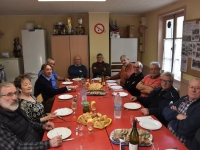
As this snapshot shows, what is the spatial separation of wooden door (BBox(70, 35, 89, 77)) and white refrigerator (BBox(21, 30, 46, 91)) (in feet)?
2.67

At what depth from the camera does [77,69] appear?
203 inches

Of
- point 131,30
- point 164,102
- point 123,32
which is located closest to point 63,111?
point 164,102

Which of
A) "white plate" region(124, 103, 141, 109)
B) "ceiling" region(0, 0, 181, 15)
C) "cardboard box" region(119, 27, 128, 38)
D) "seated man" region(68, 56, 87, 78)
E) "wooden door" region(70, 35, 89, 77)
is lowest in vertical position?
"white plate" region(124, 103, 141, 109)

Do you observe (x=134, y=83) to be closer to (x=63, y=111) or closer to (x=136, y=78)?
(x=136, y=78)

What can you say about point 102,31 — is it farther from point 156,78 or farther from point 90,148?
point 90,148

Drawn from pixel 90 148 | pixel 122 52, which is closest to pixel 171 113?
pixel 90 148

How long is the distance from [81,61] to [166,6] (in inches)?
105

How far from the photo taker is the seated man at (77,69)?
5110 mm

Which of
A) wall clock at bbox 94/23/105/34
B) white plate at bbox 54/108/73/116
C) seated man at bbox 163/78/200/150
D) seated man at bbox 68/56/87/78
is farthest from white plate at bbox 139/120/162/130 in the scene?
wall clock at bbox 94/23/105/34

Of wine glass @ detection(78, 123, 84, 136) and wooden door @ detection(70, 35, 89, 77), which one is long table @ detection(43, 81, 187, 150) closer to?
wine glass @ detection(78, 123, 84, 136)

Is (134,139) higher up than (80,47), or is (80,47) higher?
(80,47)

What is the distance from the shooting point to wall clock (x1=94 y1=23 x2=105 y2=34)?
210 inches

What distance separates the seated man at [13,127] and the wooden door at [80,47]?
3.81 m

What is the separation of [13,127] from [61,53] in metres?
4.01
